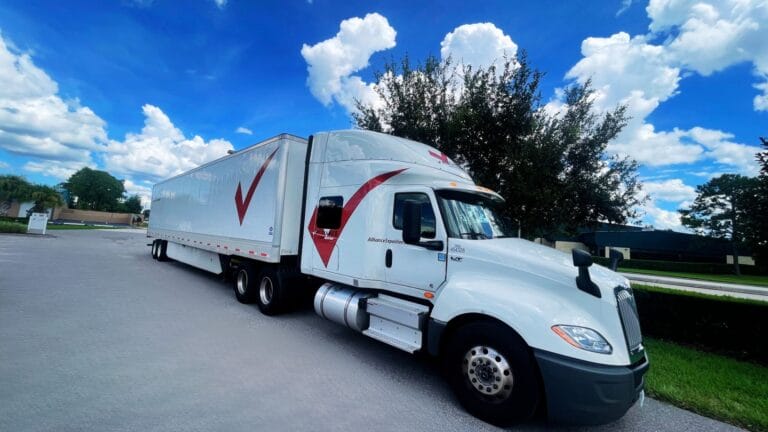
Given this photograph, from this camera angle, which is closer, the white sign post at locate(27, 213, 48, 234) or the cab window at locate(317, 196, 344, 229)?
the cab window at locate(317, 196, 344, 229)

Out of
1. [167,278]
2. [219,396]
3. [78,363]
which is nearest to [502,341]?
[219,396]

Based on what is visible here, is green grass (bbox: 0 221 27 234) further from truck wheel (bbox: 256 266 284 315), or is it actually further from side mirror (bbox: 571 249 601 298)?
side mirror (bbox: 571 249 601 298)

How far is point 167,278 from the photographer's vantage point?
402 inches

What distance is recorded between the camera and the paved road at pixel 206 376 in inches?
120

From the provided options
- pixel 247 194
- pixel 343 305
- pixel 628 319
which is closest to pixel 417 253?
pixel 343 305

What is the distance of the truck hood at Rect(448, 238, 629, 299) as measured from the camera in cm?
326

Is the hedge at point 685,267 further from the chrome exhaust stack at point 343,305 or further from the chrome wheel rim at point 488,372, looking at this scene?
the chrome wheel rim at point 488,372

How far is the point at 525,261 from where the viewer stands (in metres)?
3.51

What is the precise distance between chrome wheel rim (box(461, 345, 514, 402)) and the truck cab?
0.04 ft

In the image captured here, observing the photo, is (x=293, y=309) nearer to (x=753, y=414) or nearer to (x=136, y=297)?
(x=136, y=297)

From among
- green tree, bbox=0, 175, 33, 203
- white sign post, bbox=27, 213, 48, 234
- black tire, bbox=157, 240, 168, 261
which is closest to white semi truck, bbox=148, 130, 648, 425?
black tire, bbox=157, 240, 168, 261

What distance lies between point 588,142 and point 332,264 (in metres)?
8.39

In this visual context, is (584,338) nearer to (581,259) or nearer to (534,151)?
(581,259)

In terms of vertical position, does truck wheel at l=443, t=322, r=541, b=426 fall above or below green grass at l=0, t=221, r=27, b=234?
below
